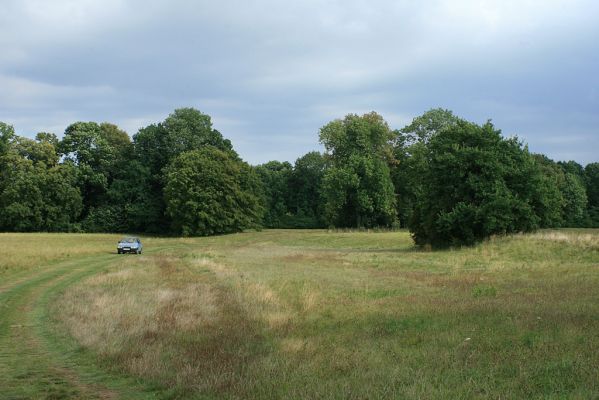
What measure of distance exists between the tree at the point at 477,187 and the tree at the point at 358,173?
3508 centimetres

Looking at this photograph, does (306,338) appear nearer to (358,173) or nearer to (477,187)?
(477,187)

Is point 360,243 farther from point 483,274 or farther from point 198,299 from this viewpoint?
point 198,299

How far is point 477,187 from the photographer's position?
42250 millimetres

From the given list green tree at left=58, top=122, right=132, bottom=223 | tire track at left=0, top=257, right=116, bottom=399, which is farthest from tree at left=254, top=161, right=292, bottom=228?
Answer: tire track at left=0, top=257, right=116, bottom=399

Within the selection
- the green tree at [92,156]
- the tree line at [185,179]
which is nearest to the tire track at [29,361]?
the tree line at [185,179]

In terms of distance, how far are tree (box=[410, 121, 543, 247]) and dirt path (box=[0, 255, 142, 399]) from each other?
3340 centimetres

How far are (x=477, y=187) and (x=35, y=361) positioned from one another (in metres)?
38.3

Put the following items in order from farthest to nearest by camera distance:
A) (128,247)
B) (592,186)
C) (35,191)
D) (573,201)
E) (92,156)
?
1. (592,186)
2. (573,201)
3. (92,156)
4. (35,191)
5. (128,247)

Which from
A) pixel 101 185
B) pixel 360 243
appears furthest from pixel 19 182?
pixel 360 243

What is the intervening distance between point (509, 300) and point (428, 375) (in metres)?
7.86

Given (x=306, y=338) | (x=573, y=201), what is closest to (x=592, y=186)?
(x=573, y=201)

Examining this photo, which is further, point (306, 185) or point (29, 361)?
point (306, 185)

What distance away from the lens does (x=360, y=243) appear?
206 ft

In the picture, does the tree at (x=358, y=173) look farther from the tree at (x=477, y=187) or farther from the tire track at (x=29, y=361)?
the tire track at (x=29, y=361)
